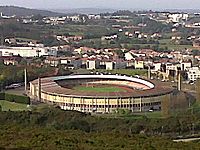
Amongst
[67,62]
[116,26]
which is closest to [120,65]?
[67,62]

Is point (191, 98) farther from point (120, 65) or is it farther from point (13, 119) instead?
point (120, 65)

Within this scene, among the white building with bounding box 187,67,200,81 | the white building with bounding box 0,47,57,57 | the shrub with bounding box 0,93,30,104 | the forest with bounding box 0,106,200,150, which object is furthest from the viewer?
the white building with bounding box 0,47,57,57

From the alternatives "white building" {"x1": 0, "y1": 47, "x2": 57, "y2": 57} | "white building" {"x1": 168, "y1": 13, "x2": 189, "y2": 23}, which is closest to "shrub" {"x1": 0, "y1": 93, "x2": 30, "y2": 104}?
"white building" {"x1": 0, "y1": 47, "x2": 57, "y2": 57}

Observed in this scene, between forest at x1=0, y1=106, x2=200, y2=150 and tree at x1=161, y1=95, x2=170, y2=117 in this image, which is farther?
tree at x1=161, y1=95, x2=170, y2=117

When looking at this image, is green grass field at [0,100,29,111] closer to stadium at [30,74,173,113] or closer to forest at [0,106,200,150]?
stadium at [30,74,173,113]

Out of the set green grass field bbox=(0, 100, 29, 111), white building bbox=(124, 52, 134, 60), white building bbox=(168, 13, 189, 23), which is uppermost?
white building bbox=(168, 13, 189, 23)

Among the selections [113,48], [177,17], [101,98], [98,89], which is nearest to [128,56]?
[113,48]

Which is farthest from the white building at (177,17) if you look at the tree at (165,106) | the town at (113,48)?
the tree at (165,106)

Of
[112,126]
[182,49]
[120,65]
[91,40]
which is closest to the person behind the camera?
[112,126]
